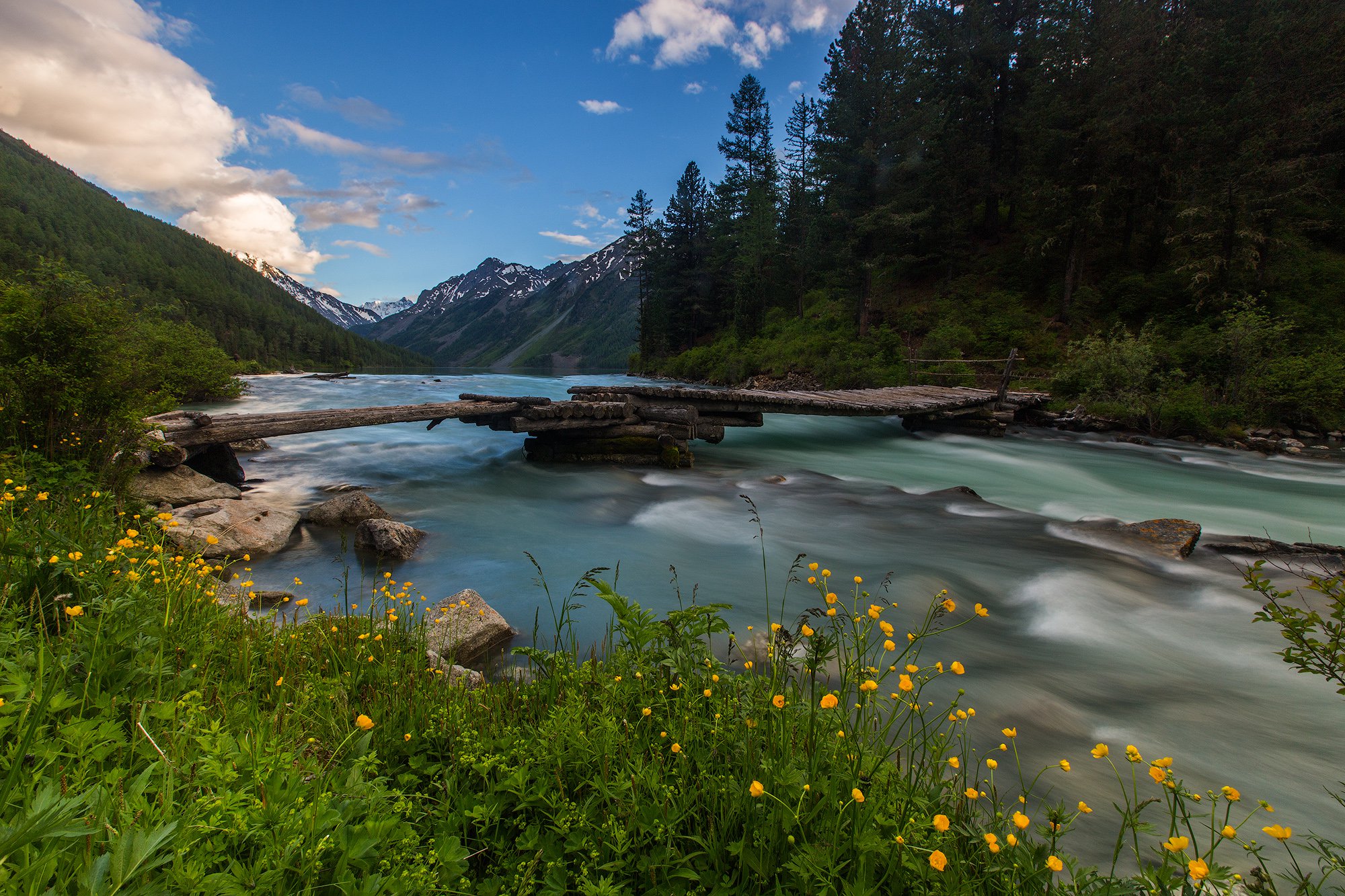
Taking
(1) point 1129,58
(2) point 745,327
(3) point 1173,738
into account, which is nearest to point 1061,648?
(3) point 1173,738

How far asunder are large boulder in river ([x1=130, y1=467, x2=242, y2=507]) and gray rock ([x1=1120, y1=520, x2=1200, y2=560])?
12779 mm

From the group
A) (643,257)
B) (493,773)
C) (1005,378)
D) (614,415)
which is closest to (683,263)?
(643,257)

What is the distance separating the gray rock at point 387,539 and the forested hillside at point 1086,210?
20390 mm

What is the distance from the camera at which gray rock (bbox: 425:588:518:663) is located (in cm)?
403

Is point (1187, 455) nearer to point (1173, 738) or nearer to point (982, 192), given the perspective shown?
point (1173, 738)

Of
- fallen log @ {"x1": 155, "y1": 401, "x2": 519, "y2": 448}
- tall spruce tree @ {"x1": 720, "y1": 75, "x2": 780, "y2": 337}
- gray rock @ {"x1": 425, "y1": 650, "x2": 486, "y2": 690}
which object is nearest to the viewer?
gray rock @ {"x1": 425, "y1": 650, "x2": 486, "y2": 690}

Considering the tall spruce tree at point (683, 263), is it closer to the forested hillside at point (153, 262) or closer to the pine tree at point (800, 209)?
the pine tree at point (800, 209)

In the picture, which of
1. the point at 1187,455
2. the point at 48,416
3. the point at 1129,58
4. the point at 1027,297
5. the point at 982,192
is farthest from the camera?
the point at 982,192

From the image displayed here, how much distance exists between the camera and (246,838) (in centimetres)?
144

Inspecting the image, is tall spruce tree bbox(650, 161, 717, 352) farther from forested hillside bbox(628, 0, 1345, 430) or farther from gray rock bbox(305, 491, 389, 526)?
gray rock bbox(305, 491, 389, 526)

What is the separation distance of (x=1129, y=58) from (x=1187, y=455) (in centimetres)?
2189

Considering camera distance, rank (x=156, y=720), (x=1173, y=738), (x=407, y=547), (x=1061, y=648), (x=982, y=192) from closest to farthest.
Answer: (x=156, y=720) < (x=1173, y=738) < (x=1061, y=648) < (x=407, y=547) < (x=982, y=192)

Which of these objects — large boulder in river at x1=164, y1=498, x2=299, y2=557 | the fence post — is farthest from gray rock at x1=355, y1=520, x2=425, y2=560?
the fence post

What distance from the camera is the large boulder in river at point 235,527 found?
580 cm
